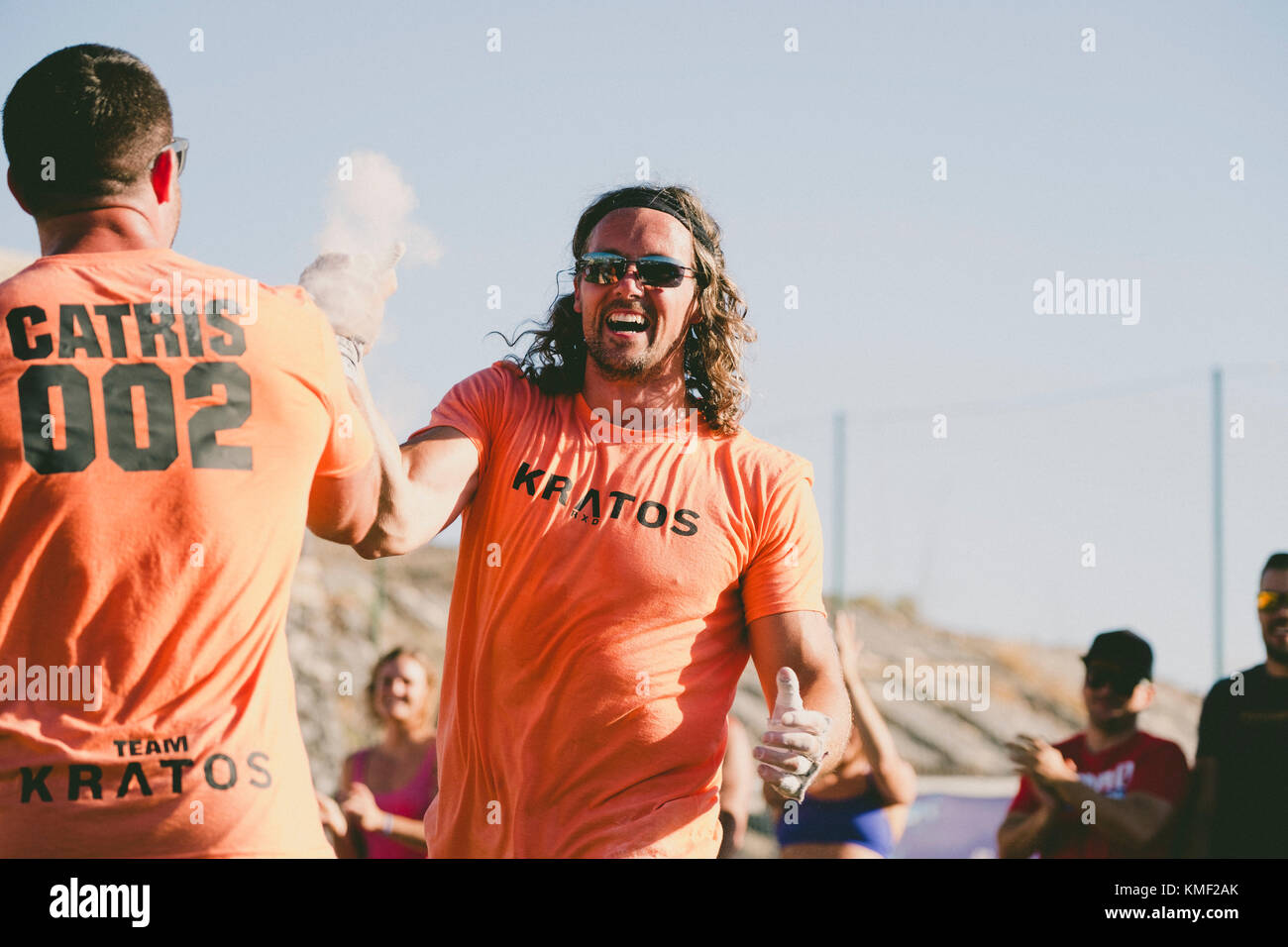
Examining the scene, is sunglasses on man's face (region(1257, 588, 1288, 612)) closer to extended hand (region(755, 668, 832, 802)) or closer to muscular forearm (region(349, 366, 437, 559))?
extended hand (region(755, 668, 832, 802))

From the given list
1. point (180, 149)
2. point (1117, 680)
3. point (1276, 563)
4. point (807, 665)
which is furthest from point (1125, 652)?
point (180, 149)

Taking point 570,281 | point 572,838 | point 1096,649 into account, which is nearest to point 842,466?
point 1096,649

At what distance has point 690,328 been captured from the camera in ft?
12.8

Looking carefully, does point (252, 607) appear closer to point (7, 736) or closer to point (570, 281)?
point (7, 736)

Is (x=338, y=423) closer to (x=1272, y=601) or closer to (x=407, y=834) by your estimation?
(x=407, y=834)

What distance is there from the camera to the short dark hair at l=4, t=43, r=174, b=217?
2469 mm

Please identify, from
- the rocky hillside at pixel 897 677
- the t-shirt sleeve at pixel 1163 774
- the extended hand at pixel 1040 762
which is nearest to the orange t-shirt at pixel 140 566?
the extended hand at pixel 1040 762

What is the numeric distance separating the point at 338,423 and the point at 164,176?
60cm

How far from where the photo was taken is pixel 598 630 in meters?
3.28

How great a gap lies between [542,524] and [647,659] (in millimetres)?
441

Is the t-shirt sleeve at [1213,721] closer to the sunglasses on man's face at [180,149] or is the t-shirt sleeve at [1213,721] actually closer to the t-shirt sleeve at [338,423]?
the t-shirt sleeve at [338,423]

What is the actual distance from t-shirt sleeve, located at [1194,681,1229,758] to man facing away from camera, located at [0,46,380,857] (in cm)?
397

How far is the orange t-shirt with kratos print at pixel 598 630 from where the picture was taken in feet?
10.7
